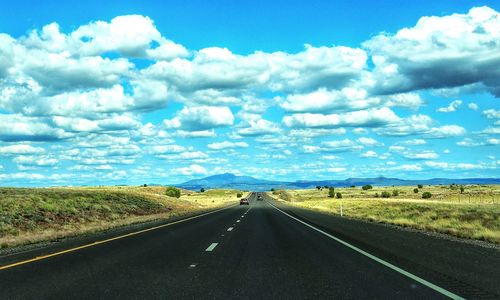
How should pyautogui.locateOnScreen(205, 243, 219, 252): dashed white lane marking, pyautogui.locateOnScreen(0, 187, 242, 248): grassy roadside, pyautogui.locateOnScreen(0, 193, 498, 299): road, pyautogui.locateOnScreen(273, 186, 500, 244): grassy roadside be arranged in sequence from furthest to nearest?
pyautogui.locateOnScreen(0, 187, 242, 248): grassy roadside, pyautogui.locateOnScreen(273, 186, 500, 244): grassy roadside, pyautogui.locateOnScreen(205, 243, 219, 252): dashed white lane marking, pyautogui.locateOnScreen(0, 193, 498, 299): road

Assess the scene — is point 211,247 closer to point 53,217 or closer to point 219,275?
point 219,275

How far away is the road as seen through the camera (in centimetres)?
770

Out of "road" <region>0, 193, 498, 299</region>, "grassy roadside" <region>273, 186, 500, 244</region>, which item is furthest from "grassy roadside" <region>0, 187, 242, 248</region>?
"grassy roadside" <region>273, 186, 500, 244</region>

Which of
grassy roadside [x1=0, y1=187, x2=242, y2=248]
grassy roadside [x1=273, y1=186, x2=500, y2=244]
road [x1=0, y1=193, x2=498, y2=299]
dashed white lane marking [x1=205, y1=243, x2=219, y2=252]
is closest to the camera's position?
road [x1=0, y1=193, x2=498, y2=299]

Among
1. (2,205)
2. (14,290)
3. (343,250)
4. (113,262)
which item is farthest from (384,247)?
(2,205)

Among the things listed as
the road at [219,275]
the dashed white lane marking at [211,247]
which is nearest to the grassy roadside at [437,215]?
the road at [219,275]

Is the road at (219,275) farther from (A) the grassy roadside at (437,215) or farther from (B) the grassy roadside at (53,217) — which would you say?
(A) the grassy roadside at (437,215)

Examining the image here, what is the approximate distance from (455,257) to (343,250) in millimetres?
2864

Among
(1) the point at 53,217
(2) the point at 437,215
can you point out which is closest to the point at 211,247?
(1) the point at 53,217

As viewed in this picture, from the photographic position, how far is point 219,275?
9.48 meters

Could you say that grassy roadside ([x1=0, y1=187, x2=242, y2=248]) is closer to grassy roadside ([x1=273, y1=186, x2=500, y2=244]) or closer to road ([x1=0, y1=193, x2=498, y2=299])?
road ([x1=0, y1=193, x2=498, y2=299])

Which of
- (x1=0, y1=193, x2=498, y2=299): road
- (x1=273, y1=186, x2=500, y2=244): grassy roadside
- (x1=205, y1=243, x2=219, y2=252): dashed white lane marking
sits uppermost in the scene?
(x1=273, y1=186, x2=500, y2=244): grassy roadside

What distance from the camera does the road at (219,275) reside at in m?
7.70

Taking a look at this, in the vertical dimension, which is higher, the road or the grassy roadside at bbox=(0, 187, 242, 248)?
the grassy roadside at bbox=(0, 187, 242, 248)
